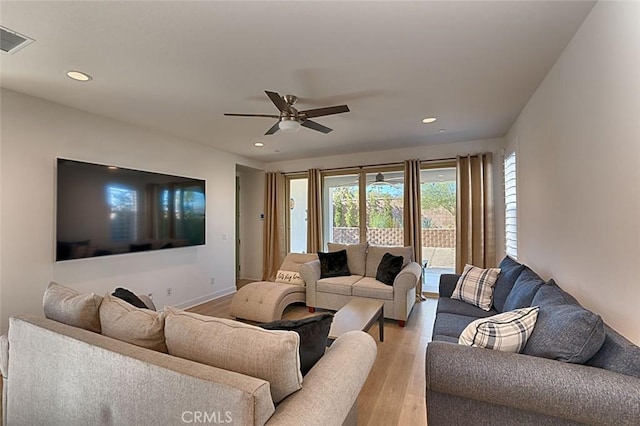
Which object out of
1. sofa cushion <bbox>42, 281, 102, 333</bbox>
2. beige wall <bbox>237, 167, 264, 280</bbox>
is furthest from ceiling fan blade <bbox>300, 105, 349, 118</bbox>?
beige wall <bbox>237, 167, 264, 280</bbox>

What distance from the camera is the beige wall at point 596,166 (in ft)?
Answer: 4.51

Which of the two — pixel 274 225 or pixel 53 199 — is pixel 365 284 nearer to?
pixel 274 225

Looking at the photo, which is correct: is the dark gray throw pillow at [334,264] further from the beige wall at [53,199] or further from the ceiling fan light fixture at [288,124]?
the ceiling fan light fixture at [288,124]

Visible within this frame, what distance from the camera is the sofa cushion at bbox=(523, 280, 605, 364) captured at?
126 centimetres

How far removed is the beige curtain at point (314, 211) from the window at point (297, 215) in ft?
1.23

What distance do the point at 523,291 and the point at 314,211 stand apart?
3954 mm

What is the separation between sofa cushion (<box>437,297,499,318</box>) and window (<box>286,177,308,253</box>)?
3618 millimetres

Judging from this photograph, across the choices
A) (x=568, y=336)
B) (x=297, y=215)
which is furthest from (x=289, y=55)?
(x=297, y=215)

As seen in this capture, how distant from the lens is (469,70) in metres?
2.38

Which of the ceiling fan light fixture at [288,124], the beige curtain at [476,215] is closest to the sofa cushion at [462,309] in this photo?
the beige curtain at [476,215]

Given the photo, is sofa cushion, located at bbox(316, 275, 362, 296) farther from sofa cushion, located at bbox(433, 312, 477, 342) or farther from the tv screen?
the tv screen

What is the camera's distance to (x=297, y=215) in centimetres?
620

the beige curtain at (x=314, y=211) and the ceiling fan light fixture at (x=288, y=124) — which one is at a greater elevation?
the ceiling fan light fixture at (x=288, y=124)

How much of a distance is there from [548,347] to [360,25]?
78.5 inches
